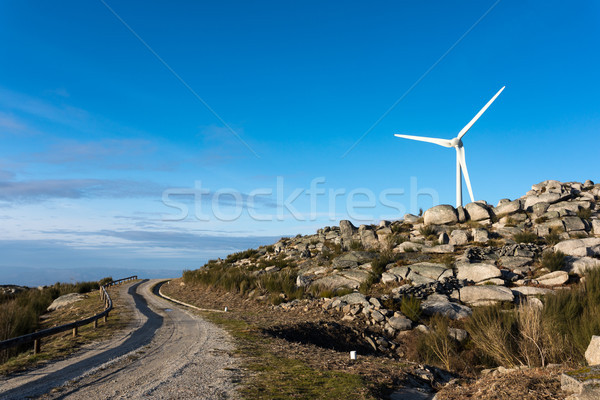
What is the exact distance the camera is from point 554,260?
24.5m

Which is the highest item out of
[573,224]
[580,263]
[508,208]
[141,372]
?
[508,208]

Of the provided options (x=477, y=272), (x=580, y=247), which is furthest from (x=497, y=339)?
(x=580, y=247)

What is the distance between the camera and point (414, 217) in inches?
1852

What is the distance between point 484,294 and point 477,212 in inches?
874

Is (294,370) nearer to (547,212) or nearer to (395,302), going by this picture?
(395,302)

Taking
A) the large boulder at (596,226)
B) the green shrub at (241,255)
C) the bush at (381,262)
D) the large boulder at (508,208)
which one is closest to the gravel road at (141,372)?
the bush at (381,262)

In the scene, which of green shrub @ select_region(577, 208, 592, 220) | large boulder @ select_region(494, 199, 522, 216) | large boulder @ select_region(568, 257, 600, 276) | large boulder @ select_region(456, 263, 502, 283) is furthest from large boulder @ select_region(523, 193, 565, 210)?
large boulder @ select_region(456, 263, 502, 283)

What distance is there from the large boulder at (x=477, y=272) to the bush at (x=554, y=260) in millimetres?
3415

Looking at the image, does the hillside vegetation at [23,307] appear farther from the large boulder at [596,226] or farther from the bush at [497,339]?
the large boulder at [596,226]

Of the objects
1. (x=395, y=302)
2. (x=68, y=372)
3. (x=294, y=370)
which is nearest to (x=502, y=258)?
(x=395, y=302)

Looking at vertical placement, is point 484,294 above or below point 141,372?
above

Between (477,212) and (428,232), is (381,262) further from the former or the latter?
(477,212)

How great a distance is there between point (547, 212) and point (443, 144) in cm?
1664

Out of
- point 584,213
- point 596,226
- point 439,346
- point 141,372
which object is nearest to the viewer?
point 141,372
